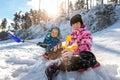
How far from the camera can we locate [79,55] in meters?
5.61

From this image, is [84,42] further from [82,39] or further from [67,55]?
[67,55]

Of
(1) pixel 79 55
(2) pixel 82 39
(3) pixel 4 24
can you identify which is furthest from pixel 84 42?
(3) pixel 4 24

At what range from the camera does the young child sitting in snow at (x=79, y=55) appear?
18.0 ft

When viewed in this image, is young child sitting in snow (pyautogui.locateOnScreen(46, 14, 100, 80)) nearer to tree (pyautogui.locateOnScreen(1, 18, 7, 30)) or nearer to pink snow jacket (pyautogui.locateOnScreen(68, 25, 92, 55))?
pink snow jacket (pyautogui.locateOnScreen(68, 25, 92, 55))

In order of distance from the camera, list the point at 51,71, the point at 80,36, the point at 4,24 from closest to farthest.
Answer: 1. the point at 51,71
2. the point at 80,36
3. the point at 4,24

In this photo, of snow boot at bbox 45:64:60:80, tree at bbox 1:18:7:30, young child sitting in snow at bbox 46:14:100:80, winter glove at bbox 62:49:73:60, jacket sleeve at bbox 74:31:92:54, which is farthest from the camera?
tree at bbox 1:18:7:30

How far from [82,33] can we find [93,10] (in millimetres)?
31852

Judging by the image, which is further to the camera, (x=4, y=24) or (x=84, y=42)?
(x=4, y=24)

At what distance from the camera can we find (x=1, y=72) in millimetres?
7707

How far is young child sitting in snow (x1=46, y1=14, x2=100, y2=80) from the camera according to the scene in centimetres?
549

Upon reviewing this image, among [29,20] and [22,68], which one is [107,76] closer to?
[22,68]

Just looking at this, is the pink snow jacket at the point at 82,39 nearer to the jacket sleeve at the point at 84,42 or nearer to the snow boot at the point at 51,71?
the jacket sleeve at the point at 84,42

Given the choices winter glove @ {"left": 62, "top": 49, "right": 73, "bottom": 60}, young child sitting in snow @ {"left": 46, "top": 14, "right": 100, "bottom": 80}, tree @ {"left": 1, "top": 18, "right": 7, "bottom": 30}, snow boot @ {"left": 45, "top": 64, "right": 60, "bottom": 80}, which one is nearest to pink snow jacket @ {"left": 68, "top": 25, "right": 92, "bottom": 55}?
young child sitting in snow @ {"left": 46, "top": 14, "right": 100, "bottom": 80}

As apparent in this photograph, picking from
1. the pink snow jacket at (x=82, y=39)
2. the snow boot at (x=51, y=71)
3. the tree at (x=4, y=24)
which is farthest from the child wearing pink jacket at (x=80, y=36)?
the tree at (x=4, y=24)
